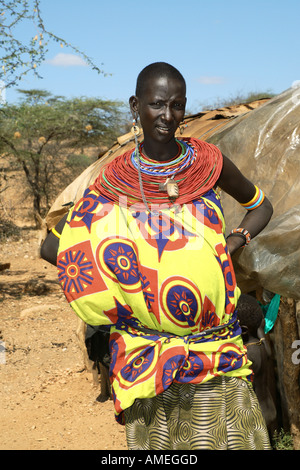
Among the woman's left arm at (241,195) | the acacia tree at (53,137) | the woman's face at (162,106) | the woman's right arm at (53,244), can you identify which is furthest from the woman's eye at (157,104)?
the acacia tree at (53,137)

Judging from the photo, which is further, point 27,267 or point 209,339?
point 27,267

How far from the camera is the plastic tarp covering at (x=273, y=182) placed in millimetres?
2271

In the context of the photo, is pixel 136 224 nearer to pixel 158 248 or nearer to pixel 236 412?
pixel 158 248

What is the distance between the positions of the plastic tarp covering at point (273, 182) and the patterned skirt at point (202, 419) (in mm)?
670

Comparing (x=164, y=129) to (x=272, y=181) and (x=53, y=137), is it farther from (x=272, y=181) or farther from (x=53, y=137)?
(x=53, y=137)

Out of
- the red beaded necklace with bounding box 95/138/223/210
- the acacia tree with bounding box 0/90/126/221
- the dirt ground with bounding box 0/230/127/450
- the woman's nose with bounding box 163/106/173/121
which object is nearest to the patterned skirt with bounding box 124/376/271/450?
the red beaded necklace with bounding box 95/138/223/210

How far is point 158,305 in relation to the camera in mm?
1651

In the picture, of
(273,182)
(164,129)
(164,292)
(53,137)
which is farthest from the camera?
(53,137)

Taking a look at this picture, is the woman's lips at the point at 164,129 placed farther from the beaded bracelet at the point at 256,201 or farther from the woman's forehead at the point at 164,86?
the beaded bracelet at the point at 256,201

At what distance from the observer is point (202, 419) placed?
1.68 meters

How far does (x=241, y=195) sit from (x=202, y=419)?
744 mm

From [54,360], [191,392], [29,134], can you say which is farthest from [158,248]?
[29,134]

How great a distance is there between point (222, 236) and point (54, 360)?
4.20 metres

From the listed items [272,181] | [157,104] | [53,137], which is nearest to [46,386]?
[272,181]
